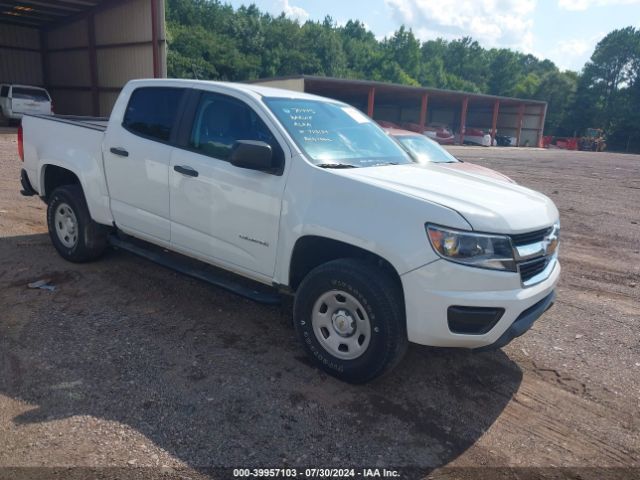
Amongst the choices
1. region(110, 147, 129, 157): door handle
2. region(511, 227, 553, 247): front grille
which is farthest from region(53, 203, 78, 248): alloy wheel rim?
region(511, 227, 553, 247): front grille

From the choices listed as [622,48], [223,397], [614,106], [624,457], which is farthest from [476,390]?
[622,48]

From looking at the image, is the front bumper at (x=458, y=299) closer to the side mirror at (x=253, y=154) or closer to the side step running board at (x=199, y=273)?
the side step running board at (x=199, y=273)

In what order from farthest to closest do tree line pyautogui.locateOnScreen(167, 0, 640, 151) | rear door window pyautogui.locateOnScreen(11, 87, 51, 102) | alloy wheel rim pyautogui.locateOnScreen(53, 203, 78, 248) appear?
1. tree line pyautogui.locateOnScreen(167, 0, 640, 151)
2. rear door window pyautogui.locateOnScreen(11, 87, 51, 102)
3. alloy wheel rim pyautogui.locateOnScreen(53, 203, 78, 248)

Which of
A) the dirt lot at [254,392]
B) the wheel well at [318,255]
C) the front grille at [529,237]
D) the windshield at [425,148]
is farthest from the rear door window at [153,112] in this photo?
the windshield at [425,148]

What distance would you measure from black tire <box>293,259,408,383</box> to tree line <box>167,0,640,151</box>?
49207mm

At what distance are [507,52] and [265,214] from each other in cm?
11253

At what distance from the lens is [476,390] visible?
3.50 meters

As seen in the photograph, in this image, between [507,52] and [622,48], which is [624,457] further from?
[507,52]

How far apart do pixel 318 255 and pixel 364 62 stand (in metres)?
79.8

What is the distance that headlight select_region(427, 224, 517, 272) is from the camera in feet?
9.66

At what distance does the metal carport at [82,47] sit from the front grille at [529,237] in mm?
18543

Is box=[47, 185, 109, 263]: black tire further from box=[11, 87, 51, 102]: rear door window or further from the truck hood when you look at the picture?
box=[11, 87, 51, 102]: rear door window

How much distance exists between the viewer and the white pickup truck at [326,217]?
2996 mm

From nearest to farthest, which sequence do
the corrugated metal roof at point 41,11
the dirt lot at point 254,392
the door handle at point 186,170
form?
the dirt lot at point 254,392 → the door handle at point 186,170 → the corrugated metal roof at point 41,11
